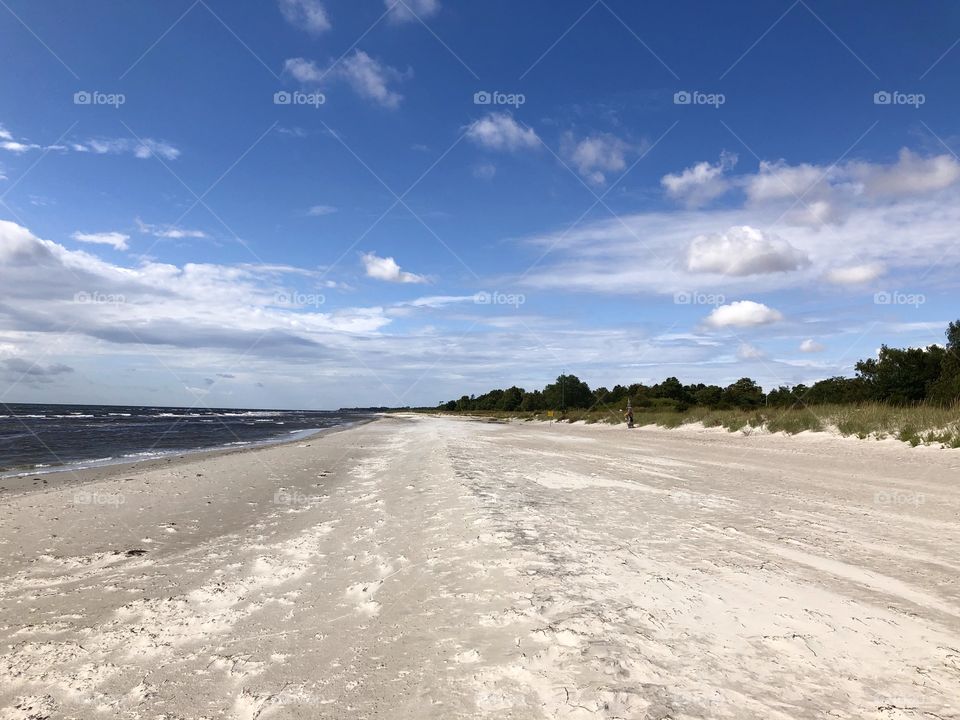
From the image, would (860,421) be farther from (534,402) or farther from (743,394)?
(534,402)

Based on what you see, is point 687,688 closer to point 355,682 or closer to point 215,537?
point 355,682

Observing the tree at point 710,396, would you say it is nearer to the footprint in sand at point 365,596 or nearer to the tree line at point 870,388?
the tree line at point 870,388

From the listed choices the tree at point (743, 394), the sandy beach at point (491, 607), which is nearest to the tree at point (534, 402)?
the tree at point (743, 394)

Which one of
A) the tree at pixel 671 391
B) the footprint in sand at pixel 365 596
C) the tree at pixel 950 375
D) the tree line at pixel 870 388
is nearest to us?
the footprint in sand at pixel 365 596

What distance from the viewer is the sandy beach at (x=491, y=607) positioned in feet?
9.35

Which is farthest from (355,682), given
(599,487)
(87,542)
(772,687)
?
(599,487)

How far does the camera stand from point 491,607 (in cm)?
388

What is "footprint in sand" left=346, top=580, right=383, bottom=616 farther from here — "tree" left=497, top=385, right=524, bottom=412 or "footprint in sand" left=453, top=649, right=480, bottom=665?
"tree" left=497, top=385, right=524, bottom=412

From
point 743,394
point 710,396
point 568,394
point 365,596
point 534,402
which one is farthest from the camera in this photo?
point 534,402

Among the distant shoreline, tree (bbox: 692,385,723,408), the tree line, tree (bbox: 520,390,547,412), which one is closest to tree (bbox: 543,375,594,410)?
tree (bbox: 520,390,547,412)

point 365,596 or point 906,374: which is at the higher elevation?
point 906,374

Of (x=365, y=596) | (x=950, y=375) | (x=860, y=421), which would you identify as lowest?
(x=365, y=596)

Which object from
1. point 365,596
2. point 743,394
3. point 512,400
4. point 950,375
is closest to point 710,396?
point 743,394

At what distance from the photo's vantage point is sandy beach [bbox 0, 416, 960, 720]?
285 centimetres
